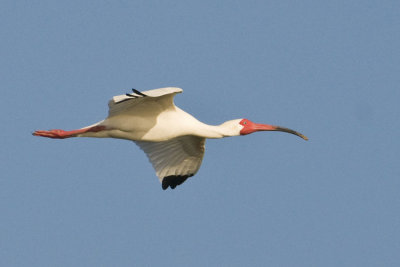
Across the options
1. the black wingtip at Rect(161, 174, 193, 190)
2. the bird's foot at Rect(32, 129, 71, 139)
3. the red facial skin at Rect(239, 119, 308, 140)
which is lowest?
the black wingtip at Rect(161, 174, 193, 190)

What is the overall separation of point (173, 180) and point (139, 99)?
395cm

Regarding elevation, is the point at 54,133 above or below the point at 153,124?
below

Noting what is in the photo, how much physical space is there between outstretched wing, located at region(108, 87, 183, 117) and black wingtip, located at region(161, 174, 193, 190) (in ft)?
10.7

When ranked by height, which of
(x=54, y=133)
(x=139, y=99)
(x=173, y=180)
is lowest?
(x=173, y=180)

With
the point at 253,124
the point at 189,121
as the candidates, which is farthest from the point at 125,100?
the point at 253,124

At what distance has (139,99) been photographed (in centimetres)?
1959

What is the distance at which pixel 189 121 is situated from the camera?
67.3 feet

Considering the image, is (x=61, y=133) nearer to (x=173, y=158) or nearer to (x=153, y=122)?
(x=153, y=122)

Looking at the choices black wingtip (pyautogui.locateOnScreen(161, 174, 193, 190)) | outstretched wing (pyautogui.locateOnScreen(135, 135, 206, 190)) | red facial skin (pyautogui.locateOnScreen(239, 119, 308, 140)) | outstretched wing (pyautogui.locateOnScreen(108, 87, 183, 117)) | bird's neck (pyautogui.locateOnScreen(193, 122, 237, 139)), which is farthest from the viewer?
black wingtip (pyautogui.locateOnScreen(161, 174, 193, 190))

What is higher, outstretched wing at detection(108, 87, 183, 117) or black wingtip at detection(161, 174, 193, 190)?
outstretched wing at detection(108, 87, 183, 117)

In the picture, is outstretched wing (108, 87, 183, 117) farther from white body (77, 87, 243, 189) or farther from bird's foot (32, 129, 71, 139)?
bird's foot (32, 129, 71, 139)

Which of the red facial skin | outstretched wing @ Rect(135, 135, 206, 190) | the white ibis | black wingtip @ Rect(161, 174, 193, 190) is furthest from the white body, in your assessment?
black wingtip @ Rect(161, 174, 193, 190)

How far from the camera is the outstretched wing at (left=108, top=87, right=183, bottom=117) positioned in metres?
18.8

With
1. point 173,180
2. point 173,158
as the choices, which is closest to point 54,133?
point 173,158
